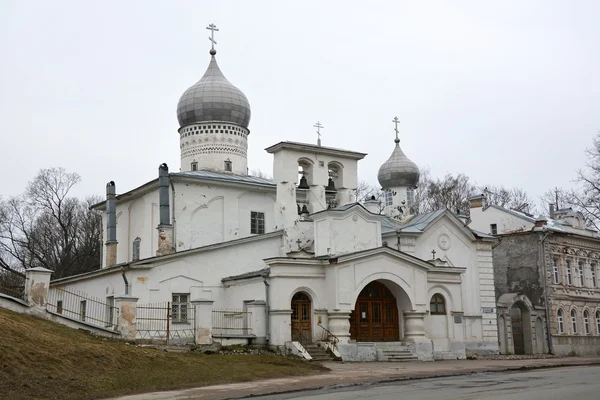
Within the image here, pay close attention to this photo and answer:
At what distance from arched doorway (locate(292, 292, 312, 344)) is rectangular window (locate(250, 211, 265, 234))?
6.72 metres

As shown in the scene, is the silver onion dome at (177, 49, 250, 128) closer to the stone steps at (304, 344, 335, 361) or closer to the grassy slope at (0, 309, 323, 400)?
the stone steps at (304, 344, 335, 361)

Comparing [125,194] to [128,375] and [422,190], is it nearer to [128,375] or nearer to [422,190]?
[128,375]

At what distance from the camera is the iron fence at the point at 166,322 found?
24.5 m

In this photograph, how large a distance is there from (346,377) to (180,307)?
9515 millimetres

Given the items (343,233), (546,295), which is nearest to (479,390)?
(343,233)

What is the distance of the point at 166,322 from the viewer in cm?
2548

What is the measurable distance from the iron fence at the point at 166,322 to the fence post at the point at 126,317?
1.32 metres

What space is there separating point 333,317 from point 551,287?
15468 mm

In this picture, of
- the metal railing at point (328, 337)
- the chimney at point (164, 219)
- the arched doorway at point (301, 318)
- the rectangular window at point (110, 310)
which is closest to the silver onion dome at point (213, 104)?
the chimney at point (164, 219)

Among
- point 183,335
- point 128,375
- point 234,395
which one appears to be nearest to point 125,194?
point 183,335

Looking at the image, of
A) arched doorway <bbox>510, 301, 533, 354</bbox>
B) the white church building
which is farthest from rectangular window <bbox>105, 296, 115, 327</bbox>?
arched doorway <bbox>510, 301, 533, 354</bbox>

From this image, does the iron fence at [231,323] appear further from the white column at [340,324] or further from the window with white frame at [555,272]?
the window with white frame at [555,272]

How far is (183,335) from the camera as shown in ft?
84.5

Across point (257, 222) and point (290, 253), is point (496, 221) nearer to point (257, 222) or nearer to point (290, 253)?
point (257, 222)
